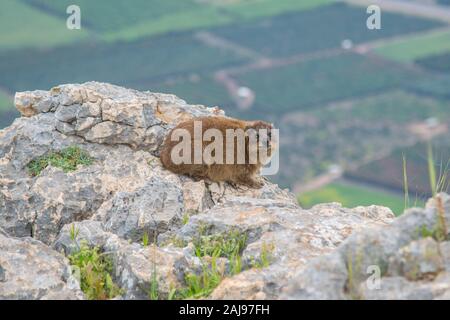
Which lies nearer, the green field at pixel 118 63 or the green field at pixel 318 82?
the green field at pixel 118 63

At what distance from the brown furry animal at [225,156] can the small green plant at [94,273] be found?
287 cm

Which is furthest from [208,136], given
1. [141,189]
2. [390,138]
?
[390,138]

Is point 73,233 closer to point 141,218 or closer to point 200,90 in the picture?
point 141,218

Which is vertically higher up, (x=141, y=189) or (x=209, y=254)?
(x=141, y=189)

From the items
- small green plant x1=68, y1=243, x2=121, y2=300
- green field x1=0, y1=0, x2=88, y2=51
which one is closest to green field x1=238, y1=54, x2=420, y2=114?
green field x1=0, y1=0, x2=88, y2=51

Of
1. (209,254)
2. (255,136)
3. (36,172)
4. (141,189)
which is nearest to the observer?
Answer: (209,254)

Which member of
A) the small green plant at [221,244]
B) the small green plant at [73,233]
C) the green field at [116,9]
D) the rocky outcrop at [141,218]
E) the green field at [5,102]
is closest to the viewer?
the rocky outcrop at [141,218]

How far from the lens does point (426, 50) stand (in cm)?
10856

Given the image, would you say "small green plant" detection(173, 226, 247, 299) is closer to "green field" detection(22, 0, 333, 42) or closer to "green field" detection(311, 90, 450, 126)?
"green field" detection(311, 90, 450, 126)

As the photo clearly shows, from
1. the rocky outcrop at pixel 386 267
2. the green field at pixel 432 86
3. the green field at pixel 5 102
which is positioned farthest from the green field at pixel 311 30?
the rocky outcrop at pixel 386 267

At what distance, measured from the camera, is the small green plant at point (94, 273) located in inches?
300

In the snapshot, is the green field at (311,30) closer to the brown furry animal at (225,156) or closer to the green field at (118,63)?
the green field at (118,63)

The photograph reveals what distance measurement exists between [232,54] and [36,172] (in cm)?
10258

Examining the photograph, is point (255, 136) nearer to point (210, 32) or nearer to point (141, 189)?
point (141, 189)
